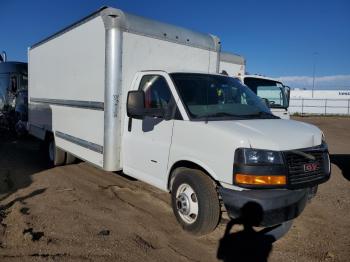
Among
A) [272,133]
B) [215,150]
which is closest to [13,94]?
[215,150]

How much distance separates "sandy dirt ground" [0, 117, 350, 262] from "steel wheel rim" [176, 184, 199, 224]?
243mm

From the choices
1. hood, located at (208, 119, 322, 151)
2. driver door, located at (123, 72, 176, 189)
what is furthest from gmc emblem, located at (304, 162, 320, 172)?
driver door, located at (123, 72, 176, 189)

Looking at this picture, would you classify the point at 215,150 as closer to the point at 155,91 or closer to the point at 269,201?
the point at 269,201

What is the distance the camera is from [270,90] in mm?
11961

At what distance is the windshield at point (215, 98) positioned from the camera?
16.2 ft

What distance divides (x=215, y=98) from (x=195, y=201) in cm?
156

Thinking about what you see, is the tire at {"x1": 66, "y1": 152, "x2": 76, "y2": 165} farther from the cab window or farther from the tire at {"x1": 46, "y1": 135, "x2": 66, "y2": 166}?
the cab window

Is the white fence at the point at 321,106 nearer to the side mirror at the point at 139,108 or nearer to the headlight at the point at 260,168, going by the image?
the side mirror at the point at 139,108

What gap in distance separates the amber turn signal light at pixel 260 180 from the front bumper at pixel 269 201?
0.34 ft

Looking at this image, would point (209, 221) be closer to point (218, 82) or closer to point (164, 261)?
point (164, 261)

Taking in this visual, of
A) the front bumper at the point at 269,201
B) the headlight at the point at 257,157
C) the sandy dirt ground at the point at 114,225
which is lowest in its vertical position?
the sandy dirt ground at the point at 114,225

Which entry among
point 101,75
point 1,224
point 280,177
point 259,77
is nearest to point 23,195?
point 1,224

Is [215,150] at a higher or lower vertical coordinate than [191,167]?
higher

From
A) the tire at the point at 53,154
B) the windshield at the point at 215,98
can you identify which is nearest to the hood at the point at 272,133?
the windshield at the point at 215,98
